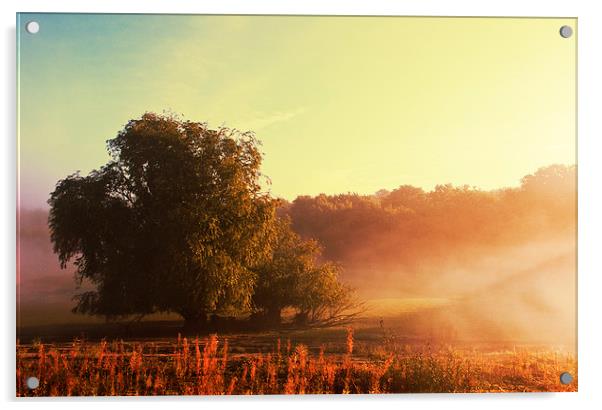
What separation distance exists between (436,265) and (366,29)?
72.9 inches

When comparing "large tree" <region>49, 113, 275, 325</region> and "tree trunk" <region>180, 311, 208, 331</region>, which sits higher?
"large tree" <region>49, 113, 275, 325</region>

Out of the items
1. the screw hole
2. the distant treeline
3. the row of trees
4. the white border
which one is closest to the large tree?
the row of trees

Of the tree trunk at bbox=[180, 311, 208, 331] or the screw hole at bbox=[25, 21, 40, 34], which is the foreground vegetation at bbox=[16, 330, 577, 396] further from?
the screw hole at bbox=[25, 21, 40, 34]

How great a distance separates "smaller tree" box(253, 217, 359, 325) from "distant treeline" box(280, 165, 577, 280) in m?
0.10

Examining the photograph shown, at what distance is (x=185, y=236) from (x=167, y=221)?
17cm

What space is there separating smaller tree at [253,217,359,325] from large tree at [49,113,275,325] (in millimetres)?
91

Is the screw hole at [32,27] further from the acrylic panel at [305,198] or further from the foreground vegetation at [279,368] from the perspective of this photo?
the foreground vegetation at [279,368]

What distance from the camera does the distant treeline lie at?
4.62 metres

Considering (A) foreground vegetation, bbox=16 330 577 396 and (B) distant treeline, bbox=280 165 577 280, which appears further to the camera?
(B) distant treeline, bbox=280 165 577 280

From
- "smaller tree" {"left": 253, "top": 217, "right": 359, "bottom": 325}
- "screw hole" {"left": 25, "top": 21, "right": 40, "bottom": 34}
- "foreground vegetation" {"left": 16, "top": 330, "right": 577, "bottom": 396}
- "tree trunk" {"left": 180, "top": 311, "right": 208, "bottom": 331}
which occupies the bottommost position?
"foreground vegetation" {"left": 16, "top": 330, "right": 577, "bottom": 396}

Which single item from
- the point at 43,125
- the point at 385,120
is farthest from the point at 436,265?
the point at 43,125

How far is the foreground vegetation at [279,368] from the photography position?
4492mm
